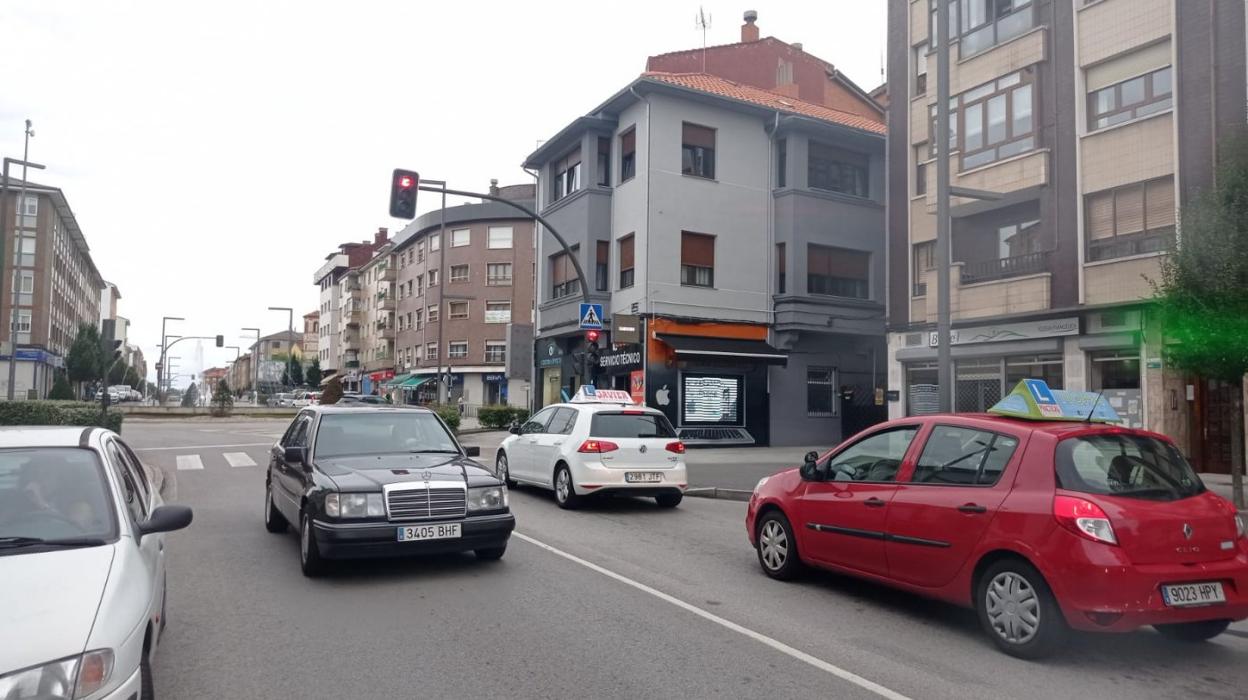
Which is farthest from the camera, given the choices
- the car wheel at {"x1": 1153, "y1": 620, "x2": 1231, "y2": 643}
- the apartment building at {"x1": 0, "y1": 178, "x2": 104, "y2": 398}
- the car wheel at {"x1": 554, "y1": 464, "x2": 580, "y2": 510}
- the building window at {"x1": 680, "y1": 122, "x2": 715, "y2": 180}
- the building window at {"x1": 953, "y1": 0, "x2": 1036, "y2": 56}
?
the apartment building at {"x1": 0, "y1": 178, "x2": 104, "y2": 398}

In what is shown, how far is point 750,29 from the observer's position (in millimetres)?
32281

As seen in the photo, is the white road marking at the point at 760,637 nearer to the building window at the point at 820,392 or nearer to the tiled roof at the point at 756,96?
the tiled roof at the point at 756,96

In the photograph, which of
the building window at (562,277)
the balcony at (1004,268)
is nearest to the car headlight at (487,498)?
the balcony at (1004,268)

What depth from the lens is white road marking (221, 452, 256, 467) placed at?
62.6 ft

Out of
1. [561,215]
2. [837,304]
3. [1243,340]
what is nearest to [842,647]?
[1243,340]

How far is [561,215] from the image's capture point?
92.6 ft

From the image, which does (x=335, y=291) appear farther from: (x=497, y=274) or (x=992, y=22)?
(x=992, y=22)

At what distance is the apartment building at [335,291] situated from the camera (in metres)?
85.5

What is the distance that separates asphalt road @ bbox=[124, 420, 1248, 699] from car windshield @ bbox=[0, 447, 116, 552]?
1059 millimetres

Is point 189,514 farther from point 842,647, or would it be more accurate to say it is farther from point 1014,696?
point 1014,696

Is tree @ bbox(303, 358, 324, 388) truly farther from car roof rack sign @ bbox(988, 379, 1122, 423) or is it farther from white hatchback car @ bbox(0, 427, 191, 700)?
car roof rack sign @ bbox(988, 379, 1122, 423)

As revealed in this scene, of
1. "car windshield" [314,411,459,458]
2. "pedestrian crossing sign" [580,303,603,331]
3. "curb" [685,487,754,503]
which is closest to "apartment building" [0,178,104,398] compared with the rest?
"pedestrian crossing sign" [580,303,603,331]

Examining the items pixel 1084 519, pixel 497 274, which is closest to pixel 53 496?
pixel 1084 519

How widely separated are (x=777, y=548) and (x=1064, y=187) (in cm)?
1367
